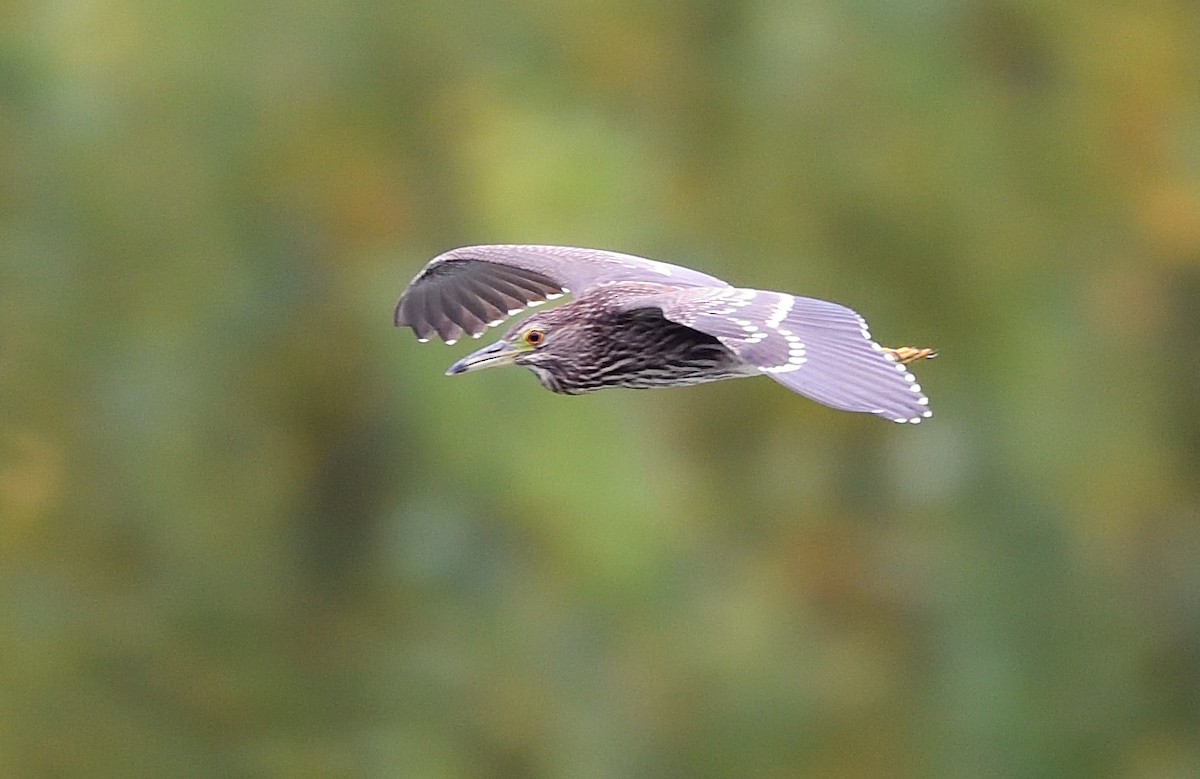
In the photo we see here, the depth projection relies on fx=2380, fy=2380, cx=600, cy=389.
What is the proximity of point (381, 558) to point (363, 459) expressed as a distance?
→ 48 centimetres

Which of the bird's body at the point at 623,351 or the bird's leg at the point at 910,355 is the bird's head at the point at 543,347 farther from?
the bird's leg at the point at 910,355

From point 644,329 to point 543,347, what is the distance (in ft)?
1.04

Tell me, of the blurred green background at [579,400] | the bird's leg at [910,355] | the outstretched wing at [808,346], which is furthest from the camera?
the blurred green background at [579,400]

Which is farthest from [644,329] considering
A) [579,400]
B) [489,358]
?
[579,400]

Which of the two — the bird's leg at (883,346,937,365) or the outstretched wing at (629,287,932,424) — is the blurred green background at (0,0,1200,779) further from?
the outstretched wing at (629,287,932,424)

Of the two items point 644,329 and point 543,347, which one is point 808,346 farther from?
point 543,347

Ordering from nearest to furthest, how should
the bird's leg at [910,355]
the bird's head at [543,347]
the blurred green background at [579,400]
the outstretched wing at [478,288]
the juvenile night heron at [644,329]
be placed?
the juvenile night heron at [644,329]
the bird's leg at [910,355]
the bird's head at [543,347]
the outstretched wing at [478,288]
the blurred green background at [579,400]

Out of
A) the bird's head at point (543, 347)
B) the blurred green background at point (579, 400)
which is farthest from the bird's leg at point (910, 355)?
the blurred green background at point (579, 400)

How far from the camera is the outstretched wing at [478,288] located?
786 cm

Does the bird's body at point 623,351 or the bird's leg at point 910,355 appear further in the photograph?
the bird's body at point 623,351

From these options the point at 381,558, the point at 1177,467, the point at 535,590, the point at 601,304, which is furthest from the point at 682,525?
the point at 601,304

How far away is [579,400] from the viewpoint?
34.5ft

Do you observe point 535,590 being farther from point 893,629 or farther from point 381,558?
point 893,629

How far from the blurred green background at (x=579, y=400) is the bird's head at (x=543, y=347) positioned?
3289 millimetres
